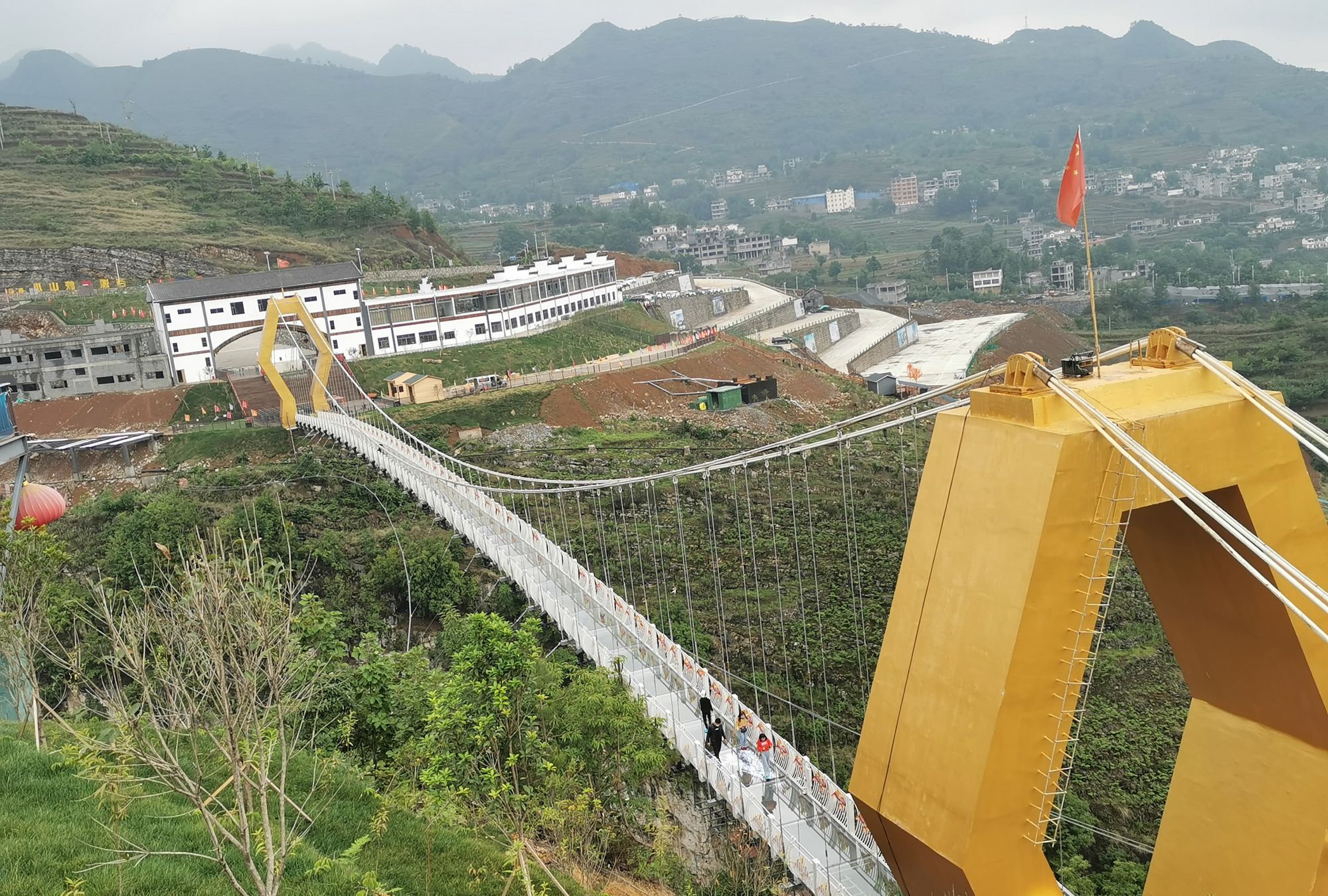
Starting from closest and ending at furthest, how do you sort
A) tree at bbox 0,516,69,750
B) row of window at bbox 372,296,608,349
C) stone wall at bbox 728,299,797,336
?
tree at bbox 0,516,69,750
row of window at bbox 372,296,608,349
stone wall at bbox 728,299,797,336

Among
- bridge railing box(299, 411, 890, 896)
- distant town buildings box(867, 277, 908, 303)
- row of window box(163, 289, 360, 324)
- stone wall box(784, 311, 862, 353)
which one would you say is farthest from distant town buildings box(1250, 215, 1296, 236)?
bridge railing box(299, 411, 890, 896)

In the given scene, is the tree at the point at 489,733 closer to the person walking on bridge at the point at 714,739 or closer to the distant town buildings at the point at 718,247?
the person walking on bridge at the point at 714,739

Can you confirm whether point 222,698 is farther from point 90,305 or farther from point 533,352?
point 90,305

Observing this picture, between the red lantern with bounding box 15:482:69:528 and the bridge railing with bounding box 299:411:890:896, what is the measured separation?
19.6 feet

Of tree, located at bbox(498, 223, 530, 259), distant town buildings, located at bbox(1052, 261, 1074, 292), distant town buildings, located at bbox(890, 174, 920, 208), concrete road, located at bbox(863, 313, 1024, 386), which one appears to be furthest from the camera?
distant town buildings, located at bbox(890, 174, 920, 208)

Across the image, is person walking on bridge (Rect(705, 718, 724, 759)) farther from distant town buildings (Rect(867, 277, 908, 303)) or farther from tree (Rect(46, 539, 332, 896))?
distant town buildings (Rect(867, 277, 908, 303))

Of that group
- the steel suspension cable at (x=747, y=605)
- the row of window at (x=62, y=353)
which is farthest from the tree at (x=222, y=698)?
the row of window at (x=62, y=353)

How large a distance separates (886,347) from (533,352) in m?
20.8

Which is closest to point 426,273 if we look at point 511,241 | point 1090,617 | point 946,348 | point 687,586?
point 946,348

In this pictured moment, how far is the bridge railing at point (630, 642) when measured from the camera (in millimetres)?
8297

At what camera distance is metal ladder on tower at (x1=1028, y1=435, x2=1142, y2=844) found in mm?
5625

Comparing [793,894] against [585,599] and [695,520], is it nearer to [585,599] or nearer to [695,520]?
[585,599]

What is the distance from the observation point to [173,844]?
6.52 meters

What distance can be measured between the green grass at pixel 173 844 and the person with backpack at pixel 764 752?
2.66 metres
